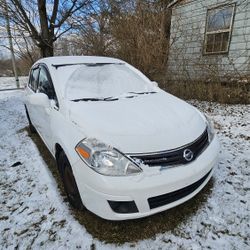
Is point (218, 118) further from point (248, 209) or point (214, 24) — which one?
point (214, 24)

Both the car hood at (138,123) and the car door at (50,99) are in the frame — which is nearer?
the car hood at (138,123)

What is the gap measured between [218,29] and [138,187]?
736 cm

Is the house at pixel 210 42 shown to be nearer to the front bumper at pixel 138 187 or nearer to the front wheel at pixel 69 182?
the front bumper at pixel 138 187

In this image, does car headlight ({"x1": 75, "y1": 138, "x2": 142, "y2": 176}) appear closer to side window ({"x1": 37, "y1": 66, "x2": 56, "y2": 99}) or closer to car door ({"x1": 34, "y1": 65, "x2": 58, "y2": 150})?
car door ({"x1": 34, "y1": 65, "x2": 58, "y2": 150})

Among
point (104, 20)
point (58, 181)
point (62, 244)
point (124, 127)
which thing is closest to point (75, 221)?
point (62, 244)

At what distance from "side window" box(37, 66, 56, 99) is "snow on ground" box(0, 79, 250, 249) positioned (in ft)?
3.86

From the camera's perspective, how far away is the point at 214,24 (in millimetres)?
7227

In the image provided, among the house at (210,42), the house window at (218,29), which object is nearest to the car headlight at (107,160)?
the house at (210,42)

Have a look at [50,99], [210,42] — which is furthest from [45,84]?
[210,42]

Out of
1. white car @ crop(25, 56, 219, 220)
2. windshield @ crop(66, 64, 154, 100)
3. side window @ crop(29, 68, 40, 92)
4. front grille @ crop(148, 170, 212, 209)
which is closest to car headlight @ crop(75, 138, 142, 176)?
white car @ crop(25, 56, 219, 220)

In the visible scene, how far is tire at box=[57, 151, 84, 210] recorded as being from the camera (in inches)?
82.4

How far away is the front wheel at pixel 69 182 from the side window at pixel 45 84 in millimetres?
871

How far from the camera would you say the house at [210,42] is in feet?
21.2

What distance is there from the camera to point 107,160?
5.70 feet
